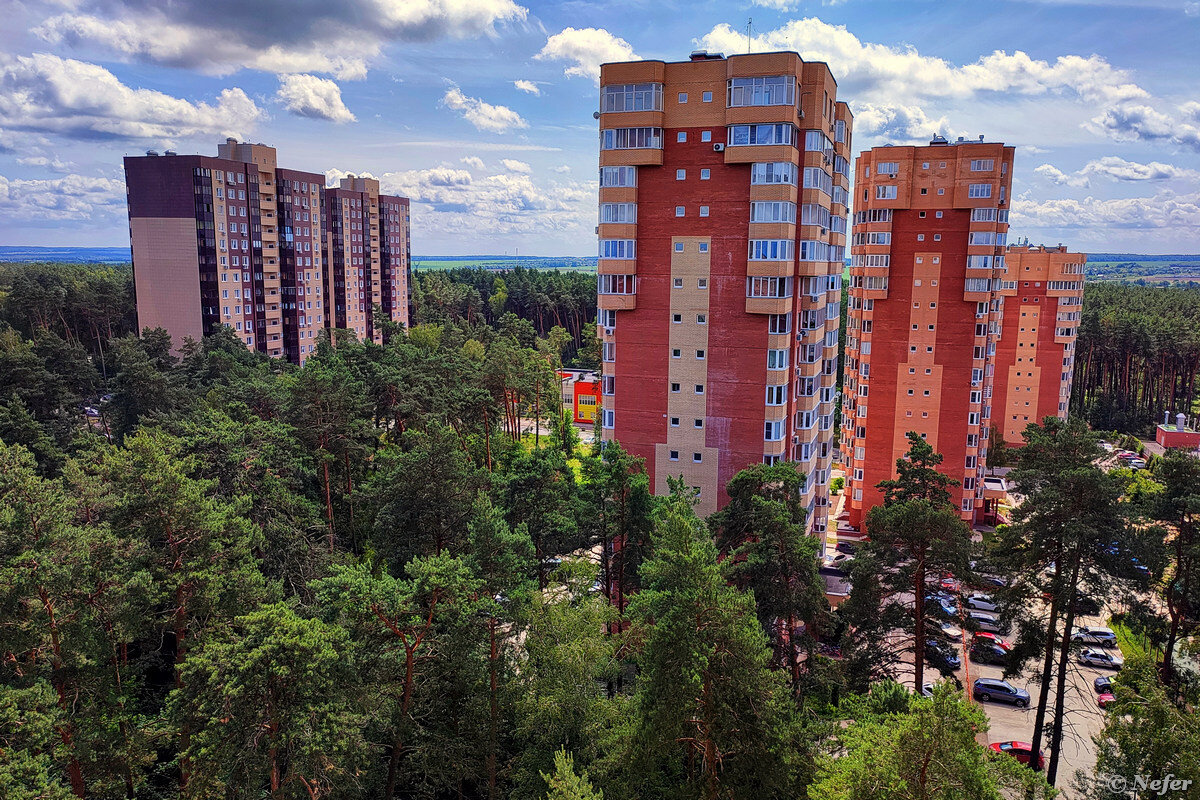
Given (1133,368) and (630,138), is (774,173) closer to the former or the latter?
(630,138)

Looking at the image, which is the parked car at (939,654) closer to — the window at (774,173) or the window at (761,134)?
the window at (774,173)

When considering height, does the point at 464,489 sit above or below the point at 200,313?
below

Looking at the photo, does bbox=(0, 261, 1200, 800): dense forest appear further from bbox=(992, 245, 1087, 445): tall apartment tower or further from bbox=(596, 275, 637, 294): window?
bbox=(992, 245, 1087, 445): tall apartment tower

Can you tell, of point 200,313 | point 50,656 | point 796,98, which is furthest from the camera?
point 200,313

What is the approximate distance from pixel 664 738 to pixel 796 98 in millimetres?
27893

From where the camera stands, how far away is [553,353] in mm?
99562

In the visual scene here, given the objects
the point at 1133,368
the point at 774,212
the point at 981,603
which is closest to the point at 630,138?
the point at 774,212

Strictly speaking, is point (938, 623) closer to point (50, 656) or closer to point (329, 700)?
point (329, 700)

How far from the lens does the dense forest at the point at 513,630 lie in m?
17.6

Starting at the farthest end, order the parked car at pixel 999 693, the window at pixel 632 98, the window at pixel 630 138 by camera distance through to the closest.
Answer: the parked car at pixel 999 693, the window at pixel 630 138, the window at pixel 632 98

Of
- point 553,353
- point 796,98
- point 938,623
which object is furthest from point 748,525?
point 553,353

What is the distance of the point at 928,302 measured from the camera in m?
54.9

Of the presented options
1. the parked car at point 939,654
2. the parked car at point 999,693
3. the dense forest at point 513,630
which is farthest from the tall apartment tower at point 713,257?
the parked car at point 999,693

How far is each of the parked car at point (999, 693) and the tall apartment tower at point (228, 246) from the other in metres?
66.9
